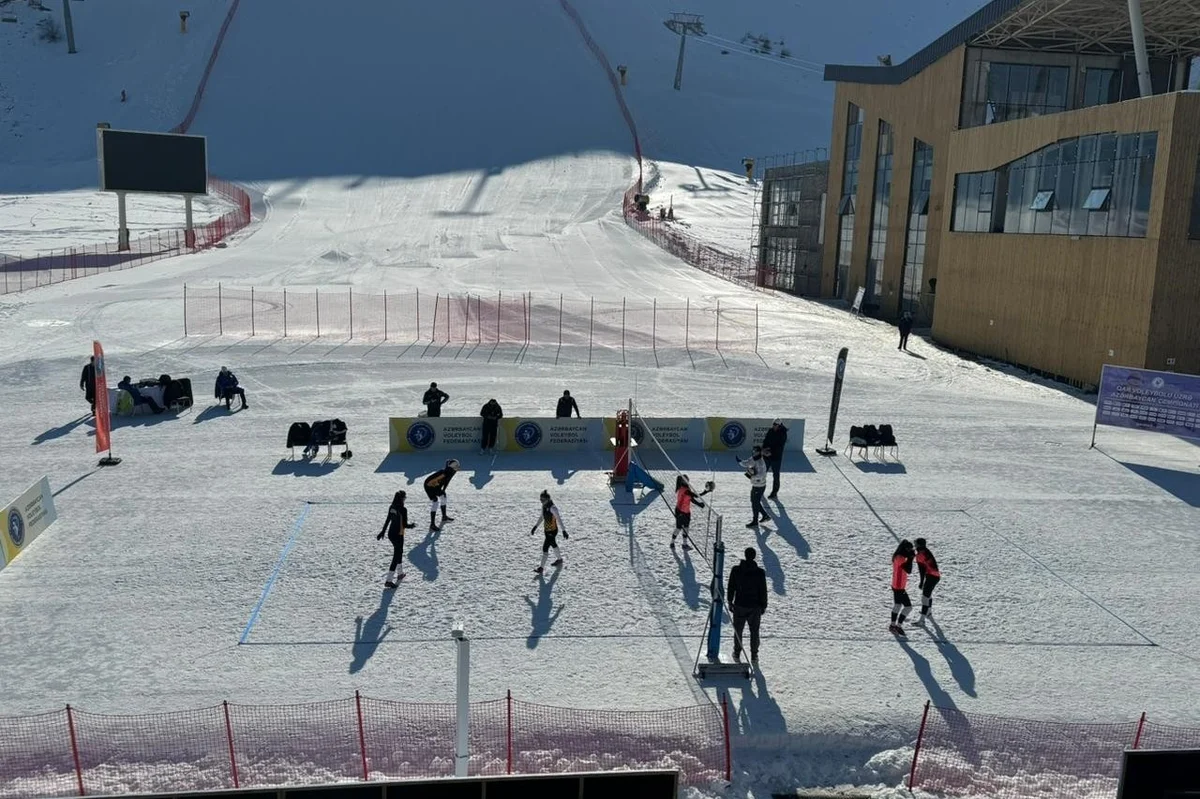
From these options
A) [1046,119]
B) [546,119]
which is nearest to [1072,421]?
[1046,119]

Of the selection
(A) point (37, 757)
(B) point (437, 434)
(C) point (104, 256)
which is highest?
(C) point (104, 256)

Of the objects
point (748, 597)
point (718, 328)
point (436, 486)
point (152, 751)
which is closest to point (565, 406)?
point (436, 486)

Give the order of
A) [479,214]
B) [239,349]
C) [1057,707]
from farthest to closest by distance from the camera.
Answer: [479,214] → [239,349] → [1057,707]

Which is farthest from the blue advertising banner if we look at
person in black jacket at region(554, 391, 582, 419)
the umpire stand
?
the umpire stand

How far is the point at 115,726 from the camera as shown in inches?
421

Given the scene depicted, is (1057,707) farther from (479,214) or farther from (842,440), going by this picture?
(479,214)

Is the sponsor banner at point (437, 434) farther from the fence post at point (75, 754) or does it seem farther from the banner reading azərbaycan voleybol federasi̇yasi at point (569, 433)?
the fence post at point (75, 754)

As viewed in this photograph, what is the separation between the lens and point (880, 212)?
46938 millimetres

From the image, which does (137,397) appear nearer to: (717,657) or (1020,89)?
(717,657)

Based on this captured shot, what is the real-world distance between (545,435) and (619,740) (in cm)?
1186

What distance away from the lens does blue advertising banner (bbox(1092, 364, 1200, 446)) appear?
22547mm

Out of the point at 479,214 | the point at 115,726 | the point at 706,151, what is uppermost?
the point at 706,151

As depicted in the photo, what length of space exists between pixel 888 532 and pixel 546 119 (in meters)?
66.5

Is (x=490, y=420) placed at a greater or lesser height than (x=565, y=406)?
lesser
